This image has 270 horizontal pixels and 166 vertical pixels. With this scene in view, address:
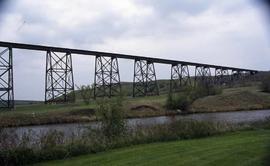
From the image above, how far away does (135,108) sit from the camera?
46.2 m

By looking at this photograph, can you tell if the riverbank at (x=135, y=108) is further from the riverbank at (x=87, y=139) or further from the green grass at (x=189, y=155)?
the green grass at (x=189, y=155)

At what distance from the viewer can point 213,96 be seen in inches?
2288

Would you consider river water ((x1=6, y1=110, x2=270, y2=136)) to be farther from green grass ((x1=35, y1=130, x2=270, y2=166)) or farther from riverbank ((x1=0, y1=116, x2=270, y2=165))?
green grass ((x1=35, y1=130, x2=270, y2=166))

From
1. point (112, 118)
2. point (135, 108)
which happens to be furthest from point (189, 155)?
point (135, 108)

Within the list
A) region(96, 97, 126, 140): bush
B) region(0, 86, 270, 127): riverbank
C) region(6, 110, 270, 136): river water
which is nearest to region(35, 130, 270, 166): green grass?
region(96, 97, 126, 140): bush

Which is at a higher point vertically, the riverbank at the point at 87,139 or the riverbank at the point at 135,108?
the riverbank at the point at 87,139

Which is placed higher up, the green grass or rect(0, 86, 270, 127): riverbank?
the green grass

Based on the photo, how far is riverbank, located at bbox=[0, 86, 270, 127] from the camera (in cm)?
3569

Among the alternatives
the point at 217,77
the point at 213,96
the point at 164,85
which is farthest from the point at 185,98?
the point at 164,85

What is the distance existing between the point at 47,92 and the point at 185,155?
39712 mm

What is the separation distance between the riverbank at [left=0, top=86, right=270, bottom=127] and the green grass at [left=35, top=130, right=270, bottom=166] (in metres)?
17.1

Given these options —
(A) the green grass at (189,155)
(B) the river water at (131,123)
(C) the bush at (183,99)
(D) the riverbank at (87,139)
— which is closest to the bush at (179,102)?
(C) the bush at (183,99)

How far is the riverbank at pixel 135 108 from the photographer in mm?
35688

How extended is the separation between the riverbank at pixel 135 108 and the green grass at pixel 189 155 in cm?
1705
